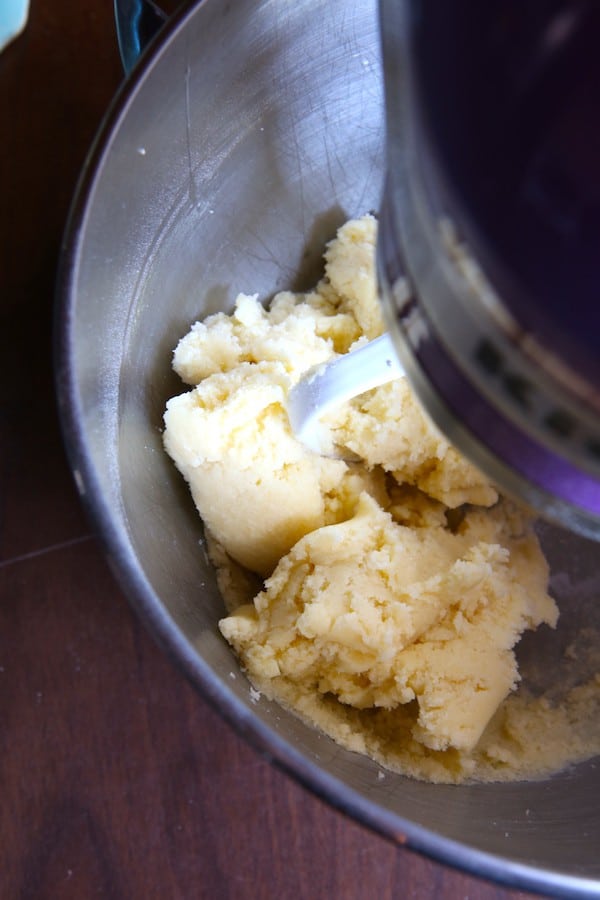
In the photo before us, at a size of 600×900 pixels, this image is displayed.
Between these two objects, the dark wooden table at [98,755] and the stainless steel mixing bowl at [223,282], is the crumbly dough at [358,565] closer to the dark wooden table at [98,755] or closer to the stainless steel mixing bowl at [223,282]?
the stainless steel mixing bowl at [223,282]

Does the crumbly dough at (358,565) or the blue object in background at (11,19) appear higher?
the blue object in background at (11,19)

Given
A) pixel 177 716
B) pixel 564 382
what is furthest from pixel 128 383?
pixel 564 382

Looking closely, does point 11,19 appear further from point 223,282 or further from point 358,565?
point 358,565

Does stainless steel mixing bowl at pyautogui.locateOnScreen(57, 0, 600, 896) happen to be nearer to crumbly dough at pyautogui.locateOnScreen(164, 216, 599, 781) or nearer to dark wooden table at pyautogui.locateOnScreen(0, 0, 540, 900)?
crumbly dough at pyautogui.locateOnScreen(164, 216, 599, 781)

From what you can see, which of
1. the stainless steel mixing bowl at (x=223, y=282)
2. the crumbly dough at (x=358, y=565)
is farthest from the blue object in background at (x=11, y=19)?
the crumbly dough at (x=358, y=565)

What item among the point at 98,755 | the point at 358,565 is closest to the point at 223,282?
the point at 358,565

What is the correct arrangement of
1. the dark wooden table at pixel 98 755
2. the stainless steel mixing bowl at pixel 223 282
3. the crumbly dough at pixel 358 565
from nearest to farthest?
1. the stainless steel mixing bowl at pixel 223 282
2. the crumbly dough at pixel 358 565
3. the dark wooden table at pixel 98 755
